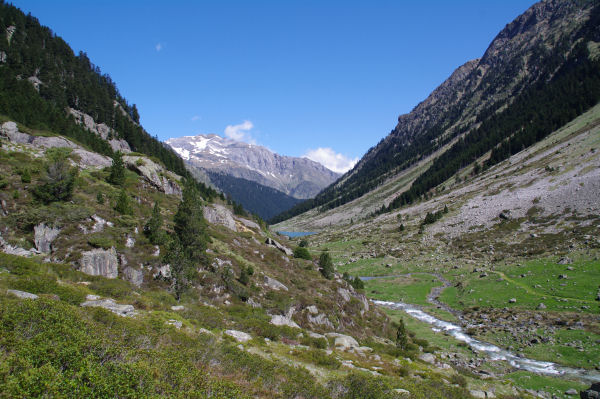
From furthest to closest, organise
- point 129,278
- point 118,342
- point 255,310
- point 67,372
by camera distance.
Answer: point 255,310, point 129,278, point 118,342, point 67,372

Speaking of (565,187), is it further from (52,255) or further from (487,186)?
(52,255)

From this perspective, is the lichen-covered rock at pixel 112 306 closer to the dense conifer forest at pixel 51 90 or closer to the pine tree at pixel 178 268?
the pine tree at pixel 178 268

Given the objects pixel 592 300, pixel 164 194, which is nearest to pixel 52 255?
pixel 164 194

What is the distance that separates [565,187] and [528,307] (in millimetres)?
51805

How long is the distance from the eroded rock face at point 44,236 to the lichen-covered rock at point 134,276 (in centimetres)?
511

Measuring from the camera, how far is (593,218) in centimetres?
5369

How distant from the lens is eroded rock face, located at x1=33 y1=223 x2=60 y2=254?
19672mm

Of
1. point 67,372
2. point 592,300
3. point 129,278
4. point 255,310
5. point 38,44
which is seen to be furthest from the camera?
point 38,44

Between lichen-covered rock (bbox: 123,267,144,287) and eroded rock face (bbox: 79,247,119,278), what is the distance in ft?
2.31

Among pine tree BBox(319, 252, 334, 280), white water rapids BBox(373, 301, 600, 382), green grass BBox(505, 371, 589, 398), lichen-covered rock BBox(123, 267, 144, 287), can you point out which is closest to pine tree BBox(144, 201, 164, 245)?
lichen-covered rock BBox(123, 267, 144, 287)

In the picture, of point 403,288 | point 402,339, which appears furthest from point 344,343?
point 403,288

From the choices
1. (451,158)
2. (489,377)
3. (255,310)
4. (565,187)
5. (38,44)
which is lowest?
(489,377)

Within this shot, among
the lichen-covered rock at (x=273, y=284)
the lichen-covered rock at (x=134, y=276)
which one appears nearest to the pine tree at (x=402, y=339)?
the lichen-covered rock at (x=273, y=284)

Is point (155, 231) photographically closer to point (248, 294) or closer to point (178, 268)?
point (178, 268)
